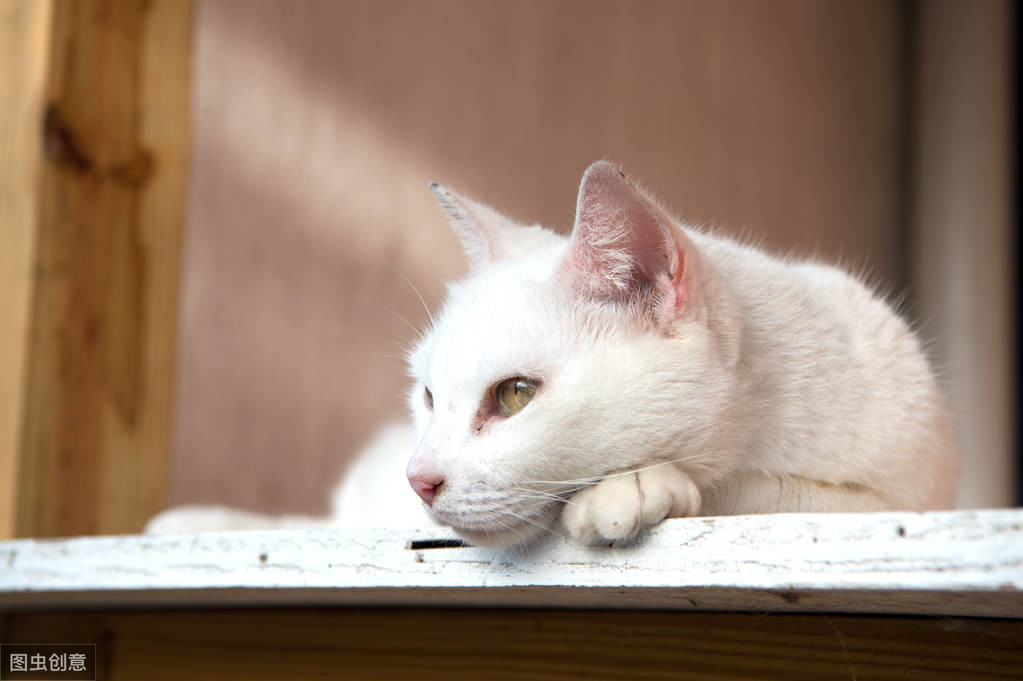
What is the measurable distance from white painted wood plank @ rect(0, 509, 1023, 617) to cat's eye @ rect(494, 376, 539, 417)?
137 mm

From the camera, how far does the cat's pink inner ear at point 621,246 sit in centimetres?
85

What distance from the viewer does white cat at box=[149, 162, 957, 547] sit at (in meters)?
0.86

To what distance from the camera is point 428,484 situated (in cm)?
87

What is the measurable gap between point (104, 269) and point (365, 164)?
51.6 inches

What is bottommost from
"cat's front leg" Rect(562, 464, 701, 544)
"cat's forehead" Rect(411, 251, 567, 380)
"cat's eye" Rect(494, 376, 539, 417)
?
"cat's front leg" Rect(562, 464, 701, 544)

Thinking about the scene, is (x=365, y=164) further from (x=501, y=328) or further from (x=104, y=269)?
(x=501, y=328)

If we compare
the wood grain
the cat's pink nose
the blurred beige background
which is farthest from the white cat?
the blurred beige background

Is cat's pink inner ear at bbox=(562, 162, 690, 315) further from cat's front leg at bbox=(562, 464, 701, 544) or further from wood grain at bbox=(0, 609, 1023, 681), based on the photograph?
wood grain at bbox=(0, 609, 1023, 681)

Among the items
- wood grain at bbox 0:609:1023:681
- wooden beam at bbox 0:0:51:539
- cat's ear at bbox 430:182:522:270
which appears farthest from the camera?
wooden beam at bbox 0:0:51:539

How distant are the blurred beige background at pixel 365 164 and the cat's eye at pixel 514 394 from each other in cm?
68

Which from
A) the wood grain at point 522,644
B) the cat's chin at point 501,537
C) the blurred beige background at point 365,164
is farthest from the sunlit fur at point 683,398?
the blurred beige background at point 365,164

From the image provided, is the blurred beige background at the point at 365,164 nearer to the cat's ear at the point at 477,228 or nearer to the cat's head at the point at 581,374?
the cat's ear at the point at 477,228

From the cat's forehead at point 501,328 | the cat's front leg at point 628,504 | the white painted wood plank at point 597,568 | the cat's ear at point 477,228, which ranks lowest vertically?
the white painted wood plank at point 597,568

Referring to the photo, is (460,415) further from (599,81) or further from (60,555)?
(599,81)
